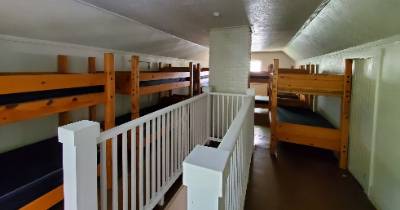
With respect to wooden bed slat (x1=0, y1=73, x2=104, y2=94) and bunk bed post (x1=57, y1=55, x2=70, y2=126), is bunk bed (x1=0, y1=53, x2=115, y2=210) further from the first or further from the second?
bunk bed post (x1=57, y1=55, x2=70, y2=126)

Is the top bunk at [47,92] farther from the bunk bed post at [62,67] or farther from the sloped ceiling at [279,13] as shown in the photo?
the sloped ceiling at [279,13]

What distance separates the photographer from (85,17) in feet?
7.89

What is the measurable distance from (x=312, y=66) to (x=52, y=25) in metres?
4.88

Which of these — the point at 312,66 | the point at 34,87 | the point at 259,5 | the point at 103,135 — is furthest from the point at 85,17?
the point at 312,66

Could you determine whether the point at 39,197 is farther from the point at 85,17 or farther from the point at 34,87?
the point at 85,17

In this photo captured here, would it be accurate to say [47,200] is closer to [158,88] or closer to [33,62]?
[33,62]

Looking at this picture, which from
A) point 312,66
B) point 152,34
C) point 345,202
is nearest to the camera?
point 345,202

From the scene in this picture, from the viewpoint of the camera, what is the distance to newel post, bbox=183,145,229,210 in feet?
2.19

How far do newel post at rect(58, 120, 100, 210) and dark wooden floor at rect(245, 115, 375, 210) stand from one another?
59.3 inches

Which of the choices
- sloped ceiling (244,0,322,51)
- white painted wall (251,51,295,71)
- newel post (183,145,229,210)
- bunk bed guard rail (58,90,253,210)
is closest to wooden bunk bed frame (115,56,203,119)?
bunk bed guard rail (58,90,253,210)

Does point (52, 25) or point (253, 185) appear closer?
point (52, 25)

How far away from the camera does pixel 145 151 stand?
6.52 feet

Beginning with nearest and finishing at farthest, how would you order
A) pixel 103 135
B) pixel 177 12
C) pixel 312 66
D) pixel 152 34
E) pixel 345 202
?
pixel 103 135 → pixel 345 202 → pixel 177 12 → pixel 152 34 → pixel 312 66

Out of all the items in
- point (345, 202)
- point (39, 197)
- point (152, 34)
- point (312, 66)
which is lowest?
point (345, 202)
